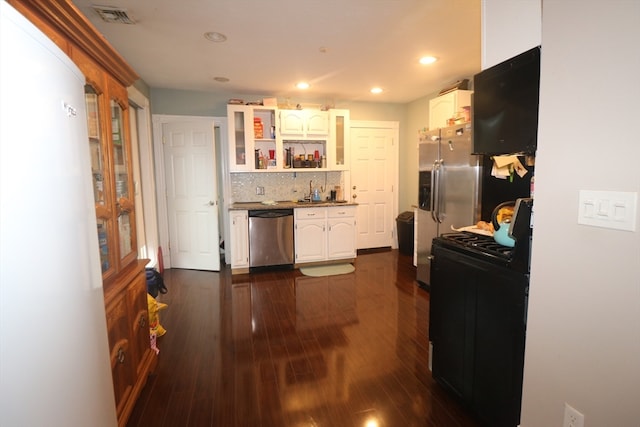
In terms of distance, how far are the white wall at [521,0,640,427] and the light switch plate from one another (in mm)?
19

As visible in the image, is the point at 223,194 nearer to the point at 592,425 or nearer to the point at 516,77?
the point at 516,77

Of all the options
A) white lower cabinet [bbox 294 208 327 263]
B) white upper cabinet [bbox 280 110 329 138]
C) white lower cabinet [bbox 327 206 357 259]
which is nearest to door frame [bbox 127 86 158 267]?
white upper cabinet [bbox 280 110 329 138]

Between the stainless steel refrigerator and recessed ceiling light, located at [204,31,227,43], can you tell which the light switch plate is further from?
recessed ceiling light, located at [204,31,227,43]

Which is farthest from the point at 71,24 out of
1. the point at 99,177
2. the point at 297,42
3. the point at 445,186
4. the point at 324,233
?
the point at 324,233

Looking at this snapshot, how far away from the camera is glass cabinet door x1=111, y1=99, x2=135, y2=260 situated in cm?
199

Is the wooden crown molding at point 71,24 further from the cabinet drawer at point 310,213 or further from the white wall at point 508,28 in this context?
the cabinet drawer at point 310,213

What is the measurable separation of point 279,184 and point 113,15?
2931 millimetres

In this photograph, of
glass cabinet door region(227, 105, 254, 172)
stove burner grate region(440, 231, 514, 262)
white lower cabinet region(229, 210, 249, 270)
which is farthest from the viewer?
glass cabinet door region(227, 105, 254, 172)

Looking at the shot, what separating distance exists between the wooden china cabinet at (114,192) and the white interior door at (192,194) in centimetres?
232

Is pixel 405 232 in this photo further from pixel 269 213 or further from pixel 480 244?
pixel 480 244

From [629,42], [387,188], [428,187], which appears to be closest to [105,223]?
[629,42]

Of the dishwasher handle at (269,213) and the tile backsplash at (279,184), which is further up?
the tile backsplash at (279,184)

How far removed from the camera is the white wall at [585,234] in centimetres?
101

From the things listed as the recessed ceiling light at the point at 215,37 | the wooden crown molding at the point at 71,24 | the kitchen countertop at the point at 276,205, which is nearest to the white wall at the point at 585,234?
the wooden crown molding at the point at 71,24
